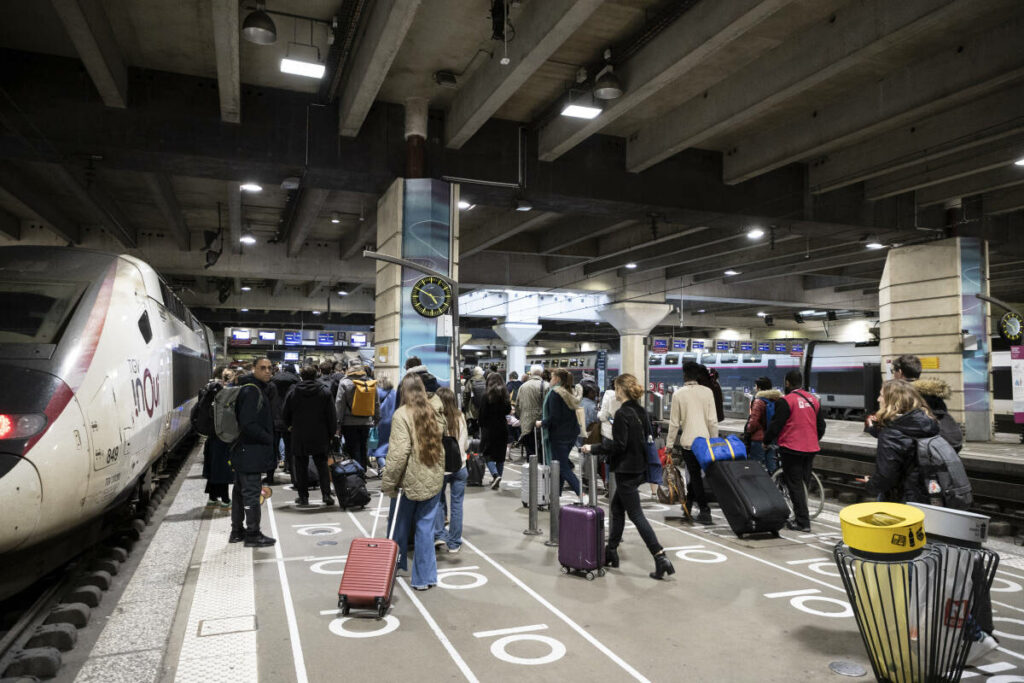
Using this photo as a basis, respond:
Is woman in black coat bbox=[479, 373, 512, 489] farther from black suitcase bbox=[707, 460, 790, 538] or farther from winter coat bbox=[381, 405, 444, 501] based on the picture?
winter coat bbox=[381, 405, 444, 501]

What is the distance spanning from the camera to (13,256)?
18.9ft

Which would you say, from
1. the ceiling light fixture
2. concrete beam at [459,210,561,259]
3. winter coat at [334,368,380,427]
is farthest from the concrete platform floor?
concrete beam at [459,210,561,259]

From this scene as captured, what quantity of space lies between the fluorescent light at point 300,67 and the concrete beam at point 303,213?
438 centimetres

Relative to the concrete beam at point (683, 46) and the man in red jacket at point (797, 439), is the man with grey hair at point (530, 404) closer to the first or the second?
the man in red jacket at point (797, 439)

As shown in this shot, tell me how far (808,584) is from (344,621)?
3964mm

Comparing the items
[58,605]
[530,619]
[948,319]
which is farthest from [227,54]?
[948,319]

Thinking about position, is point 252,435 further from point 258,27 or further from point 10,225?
point 10,225

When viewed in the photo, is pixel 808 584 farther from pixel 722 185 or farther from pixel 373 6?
pixel 722 185

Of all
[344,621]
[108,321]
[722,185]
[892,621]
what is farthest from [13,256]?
[722,185]

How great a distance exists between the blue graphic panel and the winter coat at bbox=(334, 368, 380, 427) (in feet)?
3.93

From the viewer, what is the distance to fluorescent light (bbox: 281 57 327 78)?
8648 mm

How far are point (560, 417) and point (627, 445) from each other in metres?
2.26

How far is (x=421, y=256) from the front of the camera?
11344 mm

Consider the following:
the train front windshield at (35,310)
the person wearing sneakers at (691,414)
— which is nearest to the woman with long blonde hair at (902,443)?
the person wearing sneakers at (691,414)
